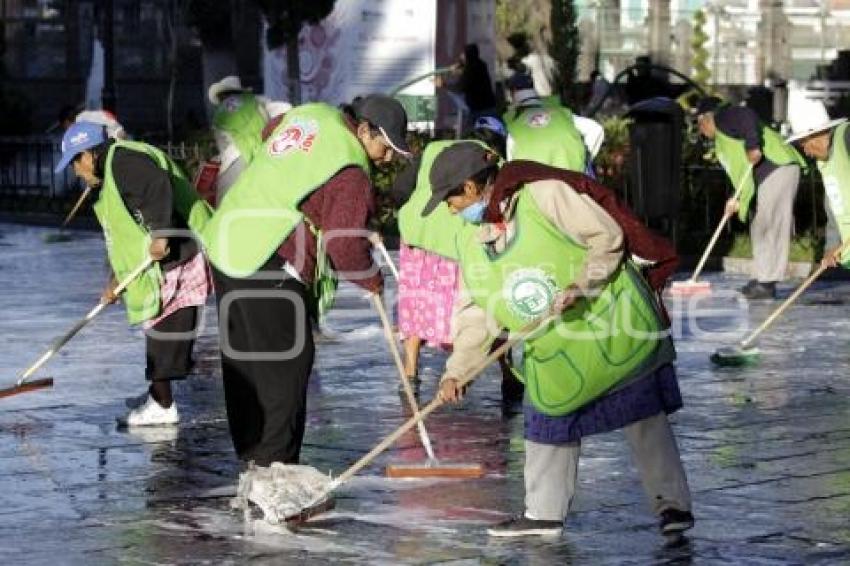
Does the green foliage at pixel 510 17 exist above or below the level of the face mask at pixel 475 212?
below

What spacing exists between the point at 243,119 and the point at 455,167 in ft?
20.3

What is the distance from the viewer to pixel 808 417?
1225 cm

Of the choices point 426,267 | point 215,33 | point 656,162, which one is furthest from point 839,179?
point 215,33

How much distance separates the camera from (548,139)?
43.8 ft

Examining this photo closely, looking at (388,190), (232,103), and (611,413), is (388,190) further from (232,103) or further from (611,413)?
(611,413)

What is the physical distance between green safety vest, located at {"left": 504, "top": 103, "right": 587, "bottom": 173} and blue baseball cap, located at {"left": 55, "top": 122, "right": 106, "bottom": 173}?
2.72 metres

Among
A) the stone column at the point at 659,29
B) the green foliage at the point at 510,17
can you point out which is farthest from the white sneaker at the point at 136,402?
the stone column at the point at 659,29

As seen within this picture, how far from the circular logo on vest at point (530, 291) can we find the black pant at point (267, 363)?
3.60 feet

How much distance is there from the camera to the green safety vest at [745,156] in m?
18.8

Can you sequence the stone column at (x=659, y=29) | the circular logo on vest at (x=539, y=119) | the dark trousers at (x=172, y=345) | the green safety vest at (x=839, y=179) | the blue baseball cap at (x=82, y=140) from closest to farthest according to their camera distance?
the blue baseball cap at (x=82, y=140) < the dark trousers at (x=172, y=345) < the circular logo on vest at (x=539, y=119) < the green safety vest at (x=839, y=179) < the stone column at (x=659, y=29)

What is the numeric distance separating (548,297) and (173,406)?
12.8ft

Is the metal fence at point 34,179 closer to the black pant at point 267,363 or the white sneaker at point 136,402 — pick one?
the white sneaker at point 136,402

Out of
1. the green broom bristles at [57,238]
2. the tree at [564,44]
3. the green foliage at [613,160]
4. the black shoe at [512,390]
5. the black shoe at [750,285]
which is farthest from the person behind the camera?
the tree at [564,44]

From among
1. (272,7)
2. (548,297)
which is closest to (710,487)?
(548,297)
